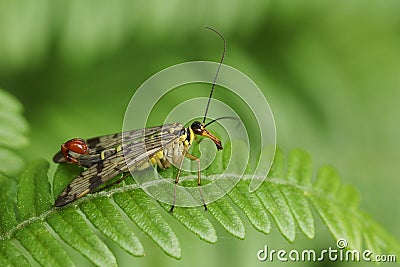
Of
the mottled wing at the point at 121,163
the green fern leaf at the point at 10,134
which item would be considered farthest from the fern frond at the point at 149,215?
the green fern leaf at the point at 10,134

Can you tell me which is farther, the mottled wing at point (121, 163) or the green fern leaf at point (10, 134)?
the green fern leaf at point (10, 134)

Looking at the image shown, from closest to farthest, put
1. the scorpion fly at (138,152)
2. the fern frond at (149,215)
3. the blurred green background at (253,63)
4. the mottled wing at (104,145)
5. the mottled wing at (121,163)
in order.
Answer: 1. the fern frond at (149,215)
2. the mottled wing at (121,163)
3. the scorpion fly at (138,152)
4. the mottled wing at (104,145)
5. the blurred green background at (253,63)

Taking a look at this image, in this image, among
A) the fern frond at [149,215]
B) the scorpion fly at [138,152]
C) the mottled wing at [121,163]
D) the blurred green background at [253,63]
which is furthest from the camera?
the blurred green background at [253,63]

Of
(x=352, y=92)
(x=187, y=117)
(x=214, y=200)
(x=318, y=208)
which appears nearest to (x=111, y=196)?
(x=214, y=200)

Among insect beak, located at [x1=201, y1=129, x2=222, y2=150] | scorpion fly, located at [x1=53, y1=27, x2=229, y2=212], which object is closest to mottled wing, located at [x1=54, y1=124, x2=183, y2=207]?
scorpion fly, located at [x1=53, y1=27, x2=229, y2=212]

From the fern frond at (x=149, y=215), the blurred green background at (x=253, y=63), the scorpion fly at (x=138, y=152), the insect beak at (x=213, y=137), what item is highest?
the blurred green background at (x=253, y=63)

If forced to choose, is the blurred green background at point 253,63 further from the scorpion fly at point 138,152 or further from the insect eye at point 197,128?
the insect eye at point 197,128

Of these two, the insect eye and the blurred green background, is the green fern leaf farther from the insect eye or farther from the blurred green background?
the blurred green background

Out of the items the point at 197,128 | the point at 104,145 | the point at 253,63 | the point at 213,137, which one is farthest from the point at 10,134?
the point at 253,63

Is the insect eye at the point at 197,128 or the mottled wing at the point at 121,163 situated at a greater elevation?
the insect eye at the point at 197,128
